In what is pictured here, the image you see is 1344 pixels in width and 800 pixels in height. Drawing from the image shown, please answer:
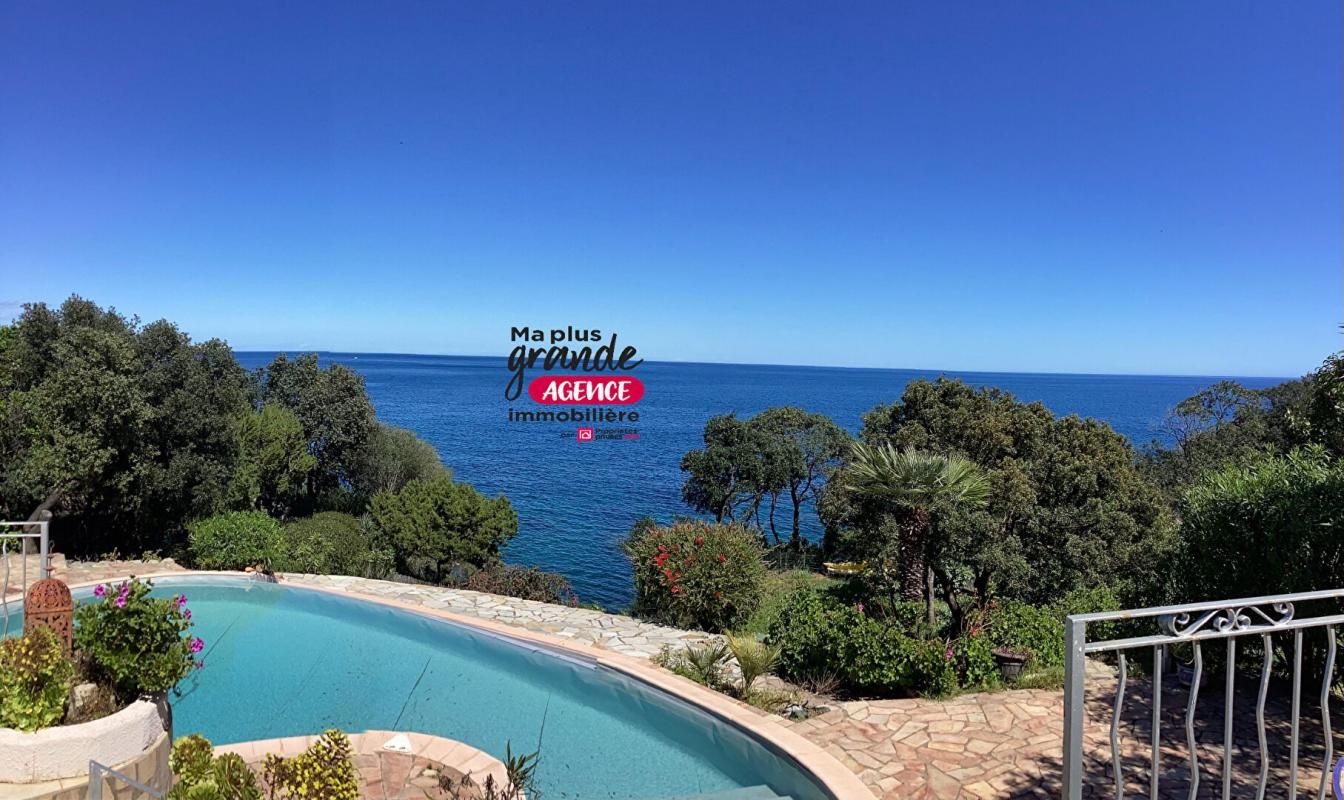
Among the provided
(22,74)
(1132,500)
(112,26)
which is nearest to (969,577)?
(1132,500)

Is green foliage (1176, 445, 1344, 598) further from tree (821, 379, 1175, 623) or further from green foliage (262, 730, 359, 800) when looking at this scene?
green foliage (262, 730, 359, 800)

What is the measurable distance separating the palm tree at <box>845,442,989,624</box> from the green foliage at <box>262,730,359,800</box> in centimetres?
628

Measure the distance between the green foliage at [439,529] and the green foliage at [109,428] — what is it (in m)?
3.66

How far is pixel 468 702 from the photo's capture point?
7.29 m

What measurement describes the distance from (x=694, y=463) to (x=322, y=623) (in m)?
15.0

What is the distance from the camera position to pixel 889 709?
6.34m

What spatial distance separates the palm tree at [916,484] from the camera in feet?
27.3

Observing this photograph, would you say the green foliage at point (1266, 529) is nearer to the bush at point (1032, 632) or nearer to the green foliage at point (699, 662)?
the bush at point (1032, 632)

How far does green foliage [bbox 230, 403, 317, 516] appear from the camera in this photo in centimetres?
1677

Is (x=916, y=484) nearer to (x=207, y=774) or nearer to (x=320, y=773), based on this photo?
(x=320, y=773)

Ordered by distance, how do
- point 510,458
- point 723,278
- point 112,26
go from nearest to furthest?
1. point 112,26
2. point 723,278
3. point 510,458

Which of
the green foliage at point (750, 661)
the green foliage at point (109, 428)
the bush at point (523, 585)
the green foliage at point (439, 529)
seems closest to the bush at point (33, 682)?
the green foliage at point (750, 661)

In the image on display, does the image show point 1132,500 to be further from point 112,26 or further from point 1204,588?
point 112,26

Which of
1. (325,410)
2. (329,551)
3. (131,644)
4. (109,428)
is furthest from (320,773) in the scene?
(325,410)
